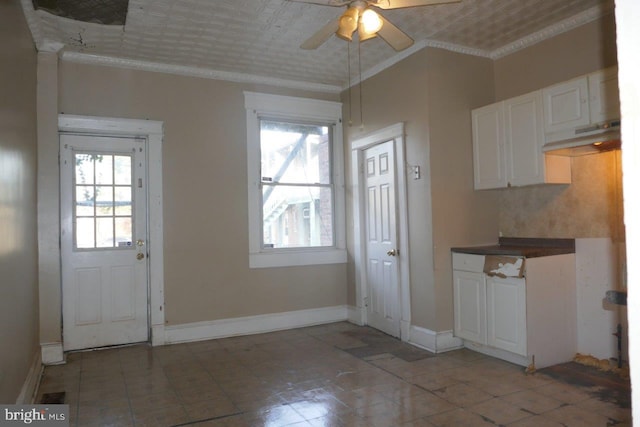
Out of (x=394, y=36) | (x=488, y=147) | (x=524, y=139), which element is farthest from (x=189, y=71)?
(x=524, y=139)

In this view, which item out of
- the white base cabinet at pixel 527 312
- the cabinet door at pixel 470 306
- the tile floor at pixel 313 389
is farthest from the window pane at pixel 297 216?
the white base cabinet at pixel 527 312

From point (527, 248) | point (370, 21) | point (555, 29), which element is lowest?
point (527, 248)

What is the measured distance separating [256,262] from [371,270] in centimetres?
133

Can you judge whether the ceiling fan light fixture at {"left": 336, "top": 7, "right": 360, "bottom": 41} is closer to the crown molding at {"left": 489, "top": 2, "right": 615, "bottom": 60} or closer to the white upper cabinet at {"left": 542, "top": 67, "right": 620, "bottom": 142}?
the white upper cabinet at {"left": 542, "top": 67, "right": 620, "bottom": 142}

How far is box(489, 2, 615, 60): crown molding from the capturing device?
3.53 m

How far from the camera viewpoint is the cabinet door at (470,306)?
153 inches

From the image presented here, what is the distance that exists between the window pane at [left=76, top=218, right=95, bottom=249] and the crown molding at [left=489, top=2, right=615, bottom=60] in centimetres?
→ 445

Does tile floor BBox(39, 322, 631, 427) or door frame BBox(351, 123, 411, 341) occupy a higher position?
door frame BBox(351, 123, 411, 341)

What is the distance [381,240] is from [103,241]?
115 inches

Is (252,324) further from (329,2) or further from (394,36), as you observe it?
(329,2)

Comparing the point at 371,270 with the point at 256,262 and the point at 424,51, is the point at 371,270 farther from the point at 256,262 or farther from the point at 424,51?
the point at 424,51

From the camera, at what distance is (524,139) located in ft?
12.4

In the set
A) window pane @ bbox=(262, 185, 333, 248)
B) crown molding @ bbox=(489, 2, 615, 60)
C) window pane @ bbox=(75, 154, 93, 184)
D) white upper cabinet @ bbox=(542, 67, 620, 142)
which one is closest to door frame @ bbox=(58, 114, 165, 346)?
window pane @ bbox=(75, 154, 93, 184)

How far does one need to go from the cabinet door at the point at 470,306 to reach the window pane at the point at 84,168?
3758mm
